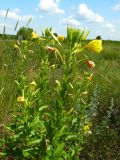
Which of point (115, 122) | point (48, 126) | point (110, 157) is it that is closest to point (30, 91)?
point (48, 126)

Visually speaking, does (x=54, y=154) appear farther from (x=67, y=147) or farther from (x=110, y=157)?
(x=110, y=157)

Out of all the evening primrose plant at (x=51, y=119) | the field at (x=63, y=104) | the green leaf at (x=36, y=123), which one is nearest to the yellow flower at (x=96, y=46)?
the evening primrose plant at (x=51, y=119)

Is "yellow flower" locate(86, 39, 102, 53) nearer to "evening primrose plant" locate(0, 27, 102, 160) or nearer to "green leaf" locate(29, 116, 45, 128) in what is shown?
"evening primrose plant" locate(0, 27, 102, 160)

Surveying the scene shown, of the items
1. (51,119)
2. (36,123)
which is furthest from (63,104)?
(36,123)

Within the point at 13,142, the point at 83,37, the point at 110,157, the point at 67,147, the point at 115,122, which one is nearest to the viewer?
the point at 83,37

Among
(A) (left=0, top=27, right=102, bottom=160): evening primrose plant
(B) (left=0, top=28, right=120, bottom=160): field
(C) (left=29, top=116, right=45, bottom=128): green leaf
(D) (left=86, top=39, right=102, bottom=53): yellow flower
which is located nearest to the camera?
(D) (left=86, top=39, right=102, bottom=53): yellow flower

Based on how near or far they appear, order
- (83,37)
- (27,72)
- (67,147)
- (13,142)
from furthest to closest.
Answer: (27,72) → (67,147) → (13,142) → (83,37)

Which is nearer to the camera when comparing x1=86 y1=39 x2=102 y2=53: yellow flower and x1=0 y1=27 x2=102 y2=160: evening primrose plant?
x1=86 y1=39 x2=102 y2=53: yellow flower

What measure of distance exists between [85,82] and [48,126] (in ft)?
2.81

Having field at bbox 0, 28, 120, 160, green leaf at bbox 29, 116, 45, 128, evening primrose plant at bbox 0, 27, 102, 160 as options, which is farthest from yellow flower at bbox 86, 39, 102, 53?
green leaf at bbox 29, 116, 45, 128

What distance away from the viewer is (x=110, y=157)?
5.22 meters

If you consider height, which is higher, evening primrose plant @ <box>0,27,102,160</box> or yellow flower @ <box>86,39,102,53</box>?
yellow flower @ <box>86,39,102,53</box>

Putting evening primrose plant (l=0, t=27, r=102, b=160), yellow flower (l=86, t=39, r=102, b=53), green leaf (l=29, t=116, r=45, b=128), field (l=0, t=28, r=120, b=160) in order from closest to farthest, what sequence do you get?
yellow flower (l=86, t=39, r=102, b=53) → evening primrose plant (l=0, t=27, r=102, b=160) → field (l=0, t=28, r=120, b=160) → green leaf (l=29, t=116, r=45, b=128)

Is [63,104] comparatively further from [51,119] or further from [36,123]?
[36,123]
